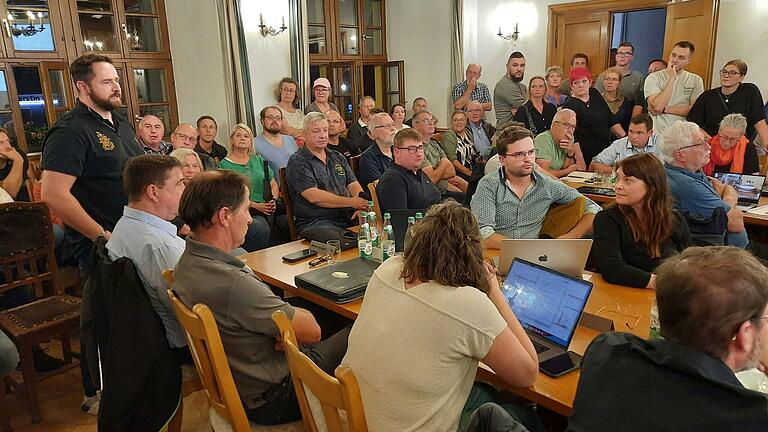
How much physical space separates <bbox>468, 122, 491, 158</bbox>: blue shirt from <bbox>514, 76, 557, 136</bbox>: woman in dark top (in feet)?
1.55

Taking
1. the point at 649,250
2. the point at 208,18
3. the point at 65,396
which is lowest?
the point at 65,396

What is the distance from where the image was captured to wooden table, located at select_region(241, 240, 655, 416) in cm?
146

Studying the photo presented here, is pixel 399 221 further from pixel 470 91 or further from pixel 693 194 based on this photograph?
pixel 470 91

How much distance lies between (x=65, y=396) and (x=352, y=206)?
195 centimetres

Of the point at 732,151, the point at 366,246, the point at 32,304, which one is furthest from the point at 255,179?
the point at 732,151

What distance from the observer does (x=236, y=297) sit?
1653 millimetres

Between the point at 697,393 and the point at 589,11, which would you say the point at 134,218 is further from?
the point at 589,11

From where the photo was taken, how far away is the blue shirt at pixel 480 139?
→ 590 centimetres

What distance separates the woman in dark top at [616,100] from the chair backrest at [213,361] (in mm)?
5058

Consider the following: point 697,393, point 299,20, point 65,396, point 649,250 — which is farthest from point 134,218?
point 299,20

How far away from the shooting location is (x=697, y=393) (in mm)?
1011

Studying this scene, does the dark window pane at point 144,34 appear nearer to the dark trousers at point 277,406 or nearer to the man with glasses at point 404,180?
the man with glasses at point 404,180

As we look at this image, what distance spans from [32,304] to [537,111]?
465 centimetres

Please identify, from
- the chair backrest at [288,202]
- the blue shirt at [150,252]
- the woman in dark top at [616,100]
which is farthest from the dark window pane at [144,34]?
the woman in dark top at [616,100]
